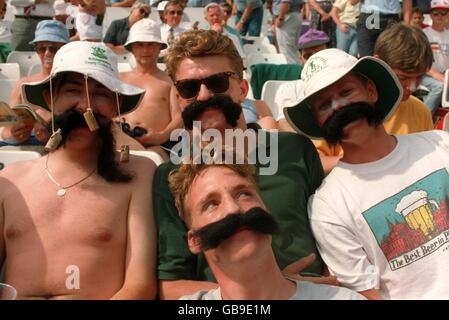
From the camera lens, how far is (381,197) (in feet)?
7.98

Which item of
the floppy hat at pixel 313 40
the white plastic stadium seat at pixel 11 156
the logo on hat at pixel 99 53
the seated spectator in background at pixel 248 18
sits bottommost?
the seated spectator in background at pixel 248 18

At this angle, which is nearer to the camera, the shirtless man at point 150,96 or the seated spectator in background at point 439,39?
the shirtless man at point 150,96

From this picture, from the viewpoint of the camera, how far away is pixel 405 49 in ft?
10.2

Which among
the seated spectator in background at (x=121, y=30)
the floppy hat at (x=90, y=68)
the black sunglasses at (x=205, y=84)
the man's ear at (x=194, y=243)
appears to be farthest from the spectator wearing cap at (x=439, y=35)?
the man's ear at (x=194, y=243)

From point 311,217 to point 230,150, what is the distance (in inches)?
17.8

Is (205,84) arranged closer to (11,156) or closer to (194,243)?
(194,243)

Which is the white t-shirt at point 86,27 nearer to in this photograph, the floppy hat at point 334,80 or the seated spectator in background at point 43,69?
the seated spectator in background at point 43,69

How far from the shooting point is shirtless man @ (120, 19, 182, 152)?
180 inches

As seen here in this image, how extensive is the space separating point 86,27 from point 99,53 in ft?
15.1

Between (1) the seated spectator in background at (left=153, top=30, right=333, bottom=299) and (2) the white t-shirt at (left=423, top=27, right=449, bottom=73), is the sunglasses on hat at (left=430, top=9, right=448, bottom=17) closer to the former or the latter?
(2) the white t-shirt at (left=423, top=27, right=449, bottom=73)

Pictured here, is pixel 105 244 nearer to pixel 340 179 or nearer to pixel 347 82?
pixel 340 179

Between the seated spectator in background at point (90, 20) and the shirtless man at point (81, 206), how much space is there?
4504 millimetres

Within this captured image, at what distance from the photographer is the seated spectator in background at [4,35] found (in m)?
7.36
